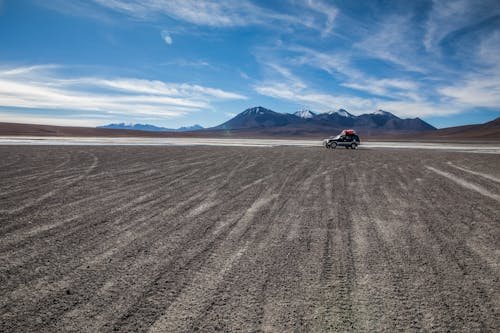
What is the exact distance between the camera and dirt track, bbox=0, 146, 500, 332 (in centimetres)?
290

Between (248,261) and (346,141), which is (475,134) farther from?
(248,261)

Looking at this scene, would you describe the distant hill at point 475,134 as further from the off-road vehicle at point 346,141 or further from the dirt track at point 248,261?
the dirt track at point 248,261

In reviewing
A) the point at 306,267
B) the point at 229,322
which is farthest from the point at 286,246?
the point at 229,322

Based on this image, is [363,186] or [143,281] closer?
[143,281]

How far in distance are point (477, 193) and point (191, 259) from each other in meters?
9.14

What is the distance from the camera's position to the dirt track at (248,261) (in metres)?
2.90

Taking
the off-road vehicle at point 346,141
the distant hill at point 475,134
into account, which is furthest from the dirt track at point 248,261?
the distant hill at point 475,134

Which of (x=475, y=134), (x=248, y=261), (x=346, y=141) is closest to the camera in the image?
(x=248, y=261)

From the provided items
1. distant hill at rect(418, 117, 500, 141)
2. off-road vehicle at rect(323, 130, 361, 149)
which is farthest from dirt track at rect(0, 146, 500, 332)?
distant hill at rect(418, 117, 500, 141)

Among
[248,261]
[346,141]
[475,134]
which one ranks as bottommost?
[248,261]

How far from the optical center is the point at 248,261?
13.5 ft

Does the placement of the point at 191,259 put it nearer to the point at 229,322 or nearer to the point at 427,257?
the point at 229,322

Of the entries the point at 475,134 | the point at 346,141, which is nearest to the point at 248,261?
the point at 346,141

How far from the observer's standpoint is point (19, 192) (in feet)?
27.8
